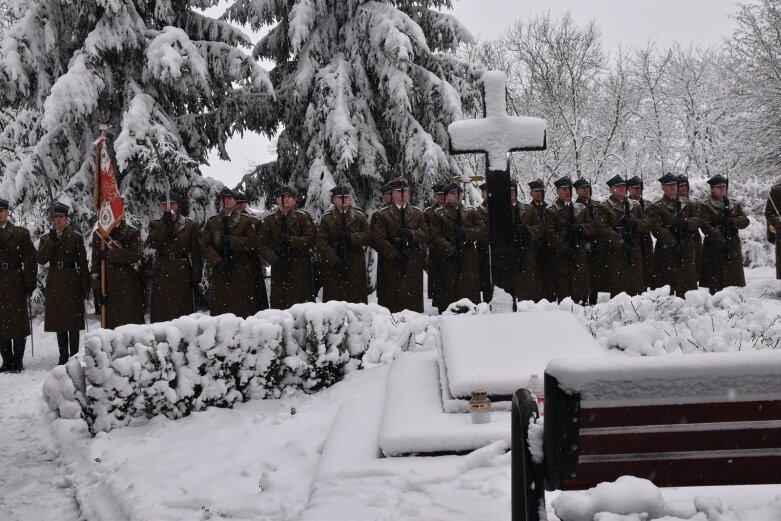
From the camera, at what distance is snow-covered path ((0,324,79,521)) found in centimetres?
453

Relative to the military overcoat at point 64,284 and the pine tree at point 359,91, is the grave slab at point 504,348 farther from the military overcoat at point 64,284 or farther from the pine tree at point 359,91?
the pine tree at point 359,91

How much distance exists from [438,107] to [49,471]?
1080 centimetres

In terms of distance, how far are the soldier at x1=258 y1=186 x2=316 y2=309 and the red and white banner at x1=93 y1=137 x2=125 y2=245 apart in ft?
5.97

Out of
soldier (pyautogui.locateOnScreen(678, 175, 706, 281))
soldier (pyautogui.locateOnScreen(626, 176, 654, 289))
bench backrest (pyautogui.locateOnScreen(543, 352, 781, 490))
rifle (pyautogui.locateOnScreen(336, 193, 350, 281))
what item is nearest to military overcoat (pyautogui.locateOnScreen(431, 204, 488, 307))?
rifle (pyautogui.locateOnScreen(336, 193, 350, 281))

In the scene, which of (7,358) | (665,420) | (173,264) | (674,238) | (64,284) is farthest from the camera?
(674,238)

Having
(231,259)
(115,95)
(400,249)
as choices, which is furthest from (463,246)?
(115,95)

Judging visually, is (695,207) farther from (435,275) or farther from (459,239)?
(435,275)

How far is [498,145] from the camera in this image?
6035 millimetres

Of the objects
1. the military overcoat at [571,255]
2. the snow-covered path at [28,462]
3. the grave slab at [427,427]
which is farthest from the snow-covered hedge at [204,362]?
the military overcoat at [571,255]

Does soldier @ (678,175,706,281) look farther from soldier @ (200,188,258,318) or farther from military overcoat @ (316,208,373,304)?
soldier @ (200,188,258,318)

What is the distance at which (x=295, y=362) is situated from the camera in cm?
610

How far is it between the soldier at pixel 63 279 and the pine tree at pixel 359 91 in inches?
199

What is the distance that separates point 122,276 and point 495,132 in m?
5.89

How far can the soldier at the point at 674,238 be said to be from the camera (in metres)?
10.7
